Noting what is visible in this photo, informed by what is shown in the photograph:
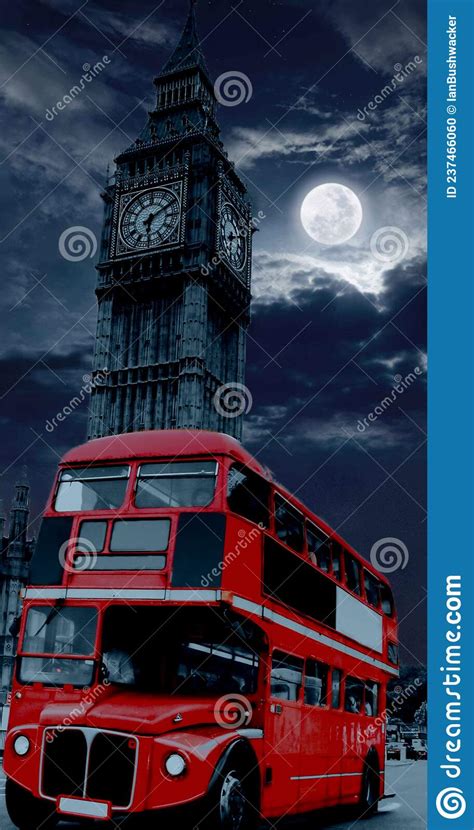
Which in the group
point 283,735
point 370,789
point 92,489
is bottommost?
point 370,789

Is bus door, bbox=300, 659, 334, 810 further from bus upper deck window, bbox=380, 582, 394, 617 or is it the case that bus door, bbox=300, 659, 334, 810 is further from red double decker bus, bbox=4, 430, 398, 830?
bus upper deck window, bbox=380, 582, 394, 617

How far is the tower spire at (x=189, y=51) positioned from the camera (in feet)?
225

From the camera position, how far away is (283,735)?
1006cm

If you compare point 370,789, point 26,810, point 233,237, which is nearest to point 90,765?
point 26,810

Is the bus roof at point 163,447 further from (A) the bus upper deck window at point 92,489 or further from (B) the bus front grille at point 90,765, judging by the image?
(B) the bus front grille at point 90,765

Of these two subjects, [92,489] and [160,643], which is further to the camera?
[92,489]

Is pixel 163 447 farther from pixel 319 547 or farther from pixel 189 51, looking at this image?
pixel 189 51

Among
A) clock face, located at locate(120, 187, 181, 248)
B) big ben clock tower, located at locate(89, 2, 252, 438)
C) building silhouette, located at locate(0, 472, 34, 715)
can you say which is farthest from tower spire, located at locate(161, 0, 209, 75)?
building silhouette, located at locate(0, 472, 34, 715)

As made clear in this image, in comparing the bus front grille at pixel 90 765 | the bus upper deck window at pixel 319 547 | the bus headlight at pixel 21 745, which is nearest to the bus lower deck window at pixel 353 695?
the bus upper deck window at pixel 319 547

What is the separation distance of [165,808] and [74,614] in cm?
201

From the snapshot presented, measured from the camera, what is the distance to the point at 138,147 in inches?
2569

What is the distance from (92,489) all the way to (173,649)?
1.91 m
